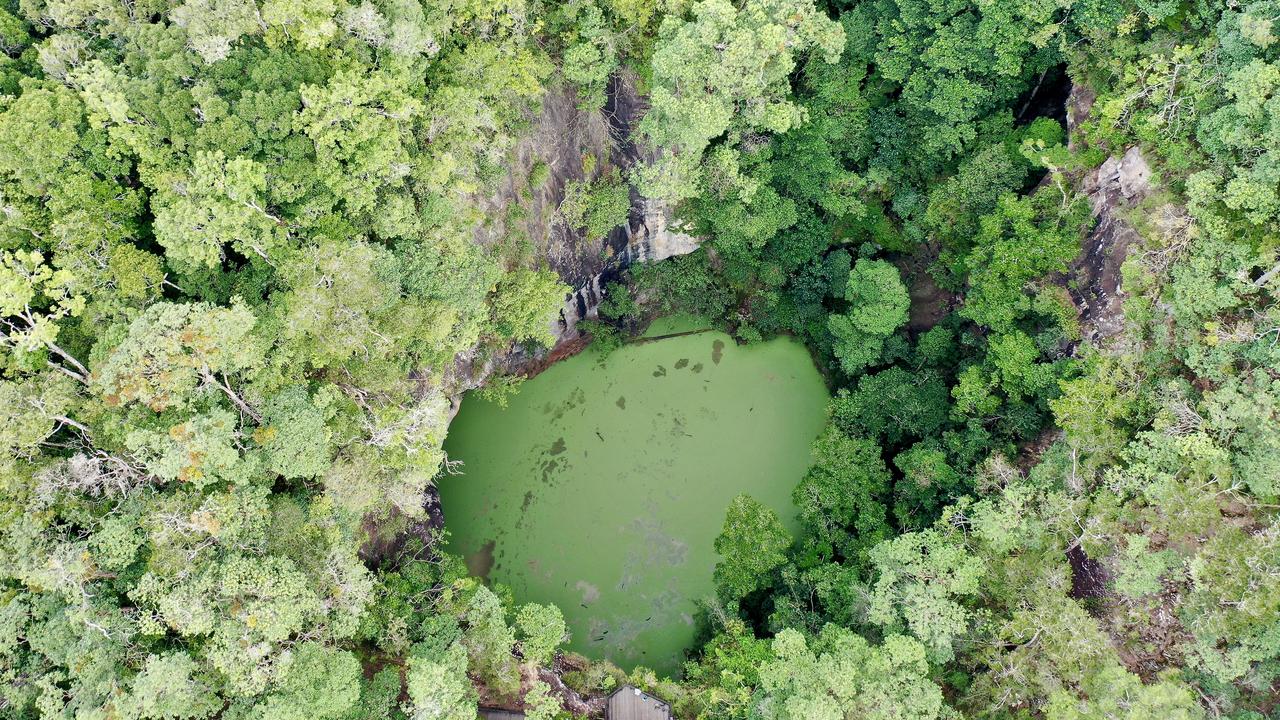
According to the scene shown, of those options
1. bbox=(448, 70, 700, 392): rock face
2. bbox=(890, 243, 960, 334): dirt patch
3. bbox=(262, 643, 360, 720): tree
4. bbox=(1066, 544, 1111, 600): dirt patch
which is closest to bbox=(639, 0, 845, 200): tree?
bbox=(448, 70, 700, 392): rock face

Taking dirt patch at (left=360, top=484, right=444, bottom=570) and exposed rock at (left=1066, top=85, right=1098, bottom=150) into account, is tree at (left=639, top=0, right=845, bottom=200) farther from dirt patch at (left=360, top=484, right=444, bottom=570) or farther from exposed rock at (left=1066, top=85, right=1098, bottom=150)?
dirt patch at (left=360, top=484, right=444, bottom=570)

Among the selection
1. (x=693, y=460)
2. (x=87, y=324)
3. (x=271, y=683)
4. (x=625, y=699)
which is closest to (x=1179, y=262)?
(x=693, y=460)

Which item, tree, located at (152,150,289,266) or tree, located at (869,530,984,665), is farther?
tree, located at (869,530,984,665)

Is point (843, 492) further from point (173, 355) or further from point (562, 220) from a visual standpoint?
point (173, 355)

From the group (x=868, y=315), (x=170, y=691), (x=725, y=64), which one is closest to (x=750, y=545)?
(x=868, y=315)

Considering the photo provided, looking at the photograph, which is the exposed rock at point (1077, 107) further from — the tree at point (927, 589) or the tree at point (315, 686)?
the tree at point (315, 686)

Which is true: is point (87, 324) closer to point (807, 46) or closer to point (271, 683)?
point (271, 683)
